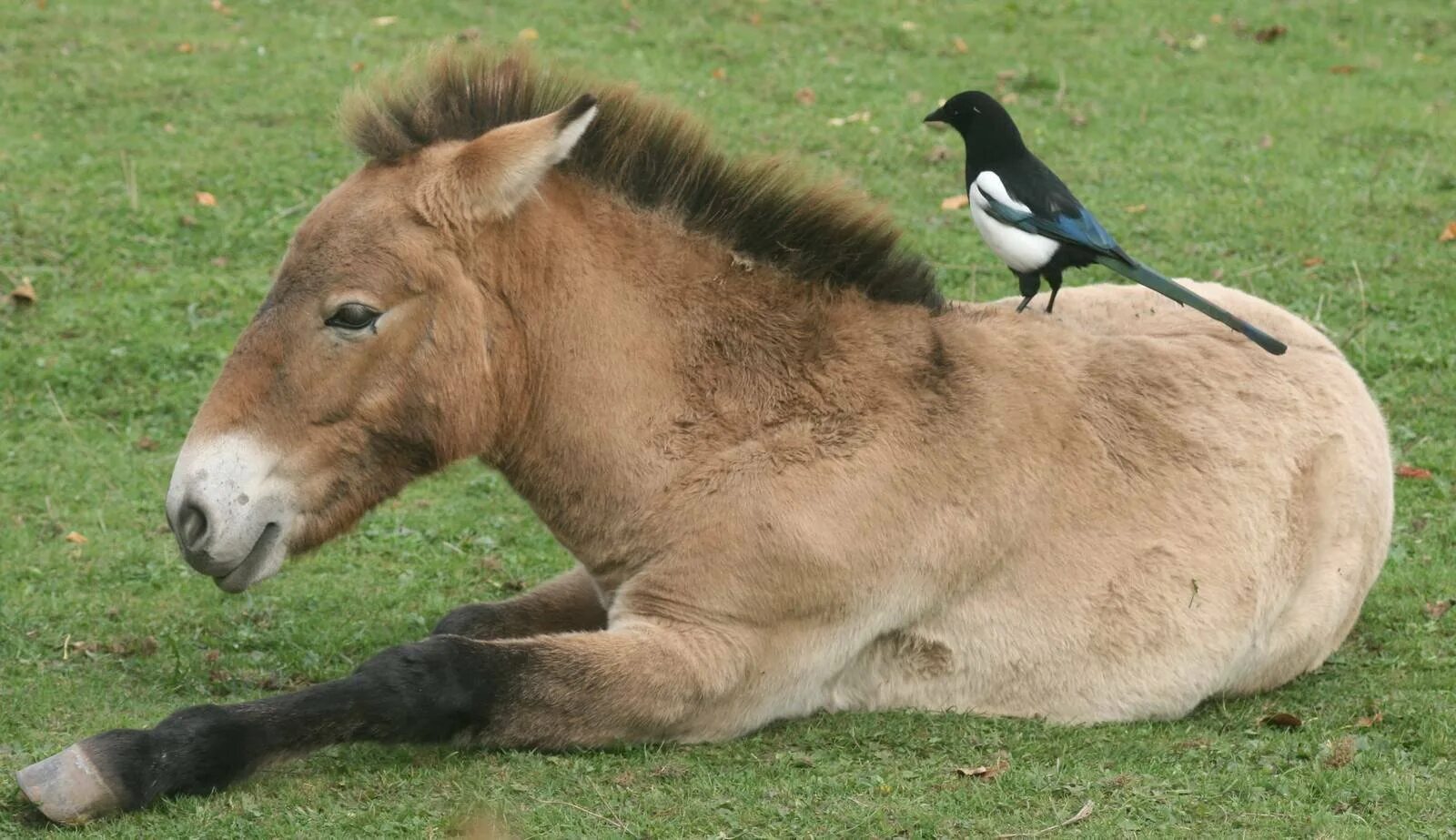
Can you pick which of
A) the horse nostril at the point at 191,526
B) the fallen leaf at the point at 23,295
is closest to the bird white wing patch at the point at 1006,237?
the horse nostril at the point at 191,526

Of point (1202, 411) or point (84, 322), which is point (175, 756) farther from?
point (84, 322)

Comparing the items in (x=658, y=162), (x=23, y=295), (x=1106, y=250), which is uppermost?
(x=658, y=162)

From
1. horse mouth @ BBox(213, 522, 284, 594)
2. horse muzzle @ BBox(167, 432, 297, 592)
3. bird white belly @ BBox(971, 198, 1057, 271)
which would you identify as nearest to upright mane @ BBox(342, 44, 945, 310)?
bird white belly @ BBox(971, 198, 1057, 271)

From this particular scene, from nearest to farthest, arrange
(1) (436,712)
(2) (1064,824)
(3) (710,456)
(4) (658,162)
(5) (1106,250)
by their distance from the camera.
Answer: (2) (1064,824) → (1) (436,712) → (3) (710,456) → (4) (658,162) → (5) (1106,250)

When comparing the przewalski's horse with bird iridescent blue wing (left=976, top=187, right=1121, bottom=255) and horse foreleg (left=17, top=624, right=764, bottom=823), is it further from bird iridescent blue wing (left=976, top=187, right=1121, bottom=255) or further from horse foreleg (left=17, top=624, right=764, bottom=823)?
bird iridescent blue wing (left=976, top=187, right=1121, bottom=255)

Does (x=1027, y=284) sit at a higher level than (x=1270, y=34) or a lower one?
higher

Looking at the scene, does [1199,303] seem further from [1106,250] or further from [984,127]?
[984,127]

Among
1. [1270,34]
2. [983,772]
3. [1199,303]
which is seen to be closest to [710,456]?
[983,772]

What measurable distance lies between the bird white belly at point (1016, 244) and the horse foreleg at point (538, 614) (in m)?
1.93

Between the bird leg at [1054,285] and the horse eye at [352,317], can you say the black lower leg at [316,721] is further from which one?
the bird leg at [1054,285]

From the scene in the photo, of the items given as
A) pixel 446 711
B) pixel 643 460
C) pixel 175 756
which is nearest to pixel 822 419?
pixel 643 460

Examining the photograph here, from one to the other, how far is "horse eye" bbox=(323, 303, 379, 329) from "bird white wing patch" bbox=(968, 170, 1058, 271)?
229 centimetres

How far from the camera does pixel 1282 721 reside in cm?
549

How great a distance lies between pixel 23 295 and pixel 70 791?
6.17 meters
